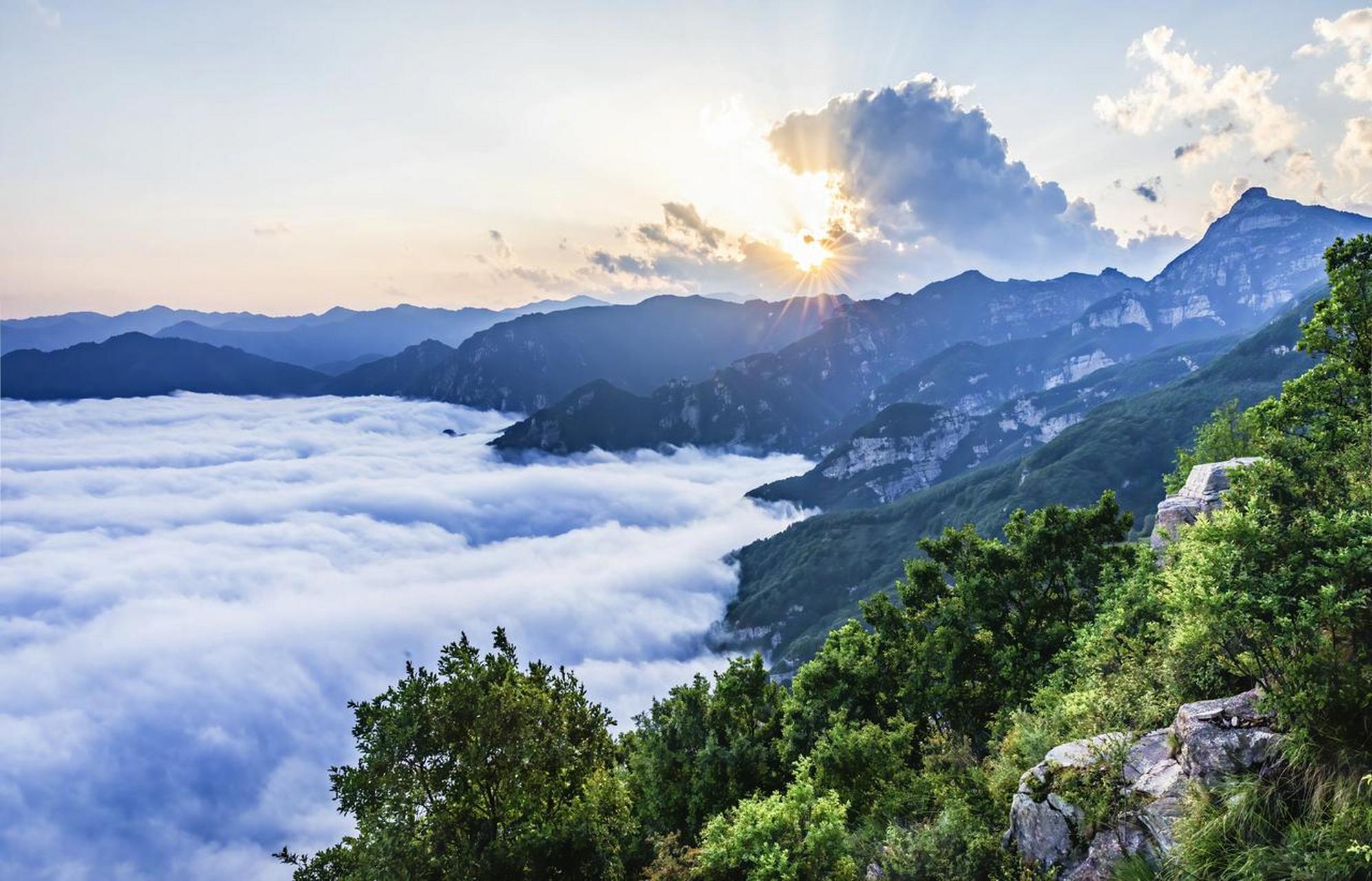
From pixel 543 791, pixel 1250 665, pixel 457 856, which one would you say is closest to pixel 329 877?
pixel 457 856

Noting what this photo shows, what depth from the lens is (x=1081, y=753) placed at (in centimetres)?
1714

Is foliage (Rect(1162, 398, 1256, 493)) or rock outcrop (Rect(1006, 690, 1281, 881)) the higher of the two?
foliage (Rect(1162, 398, 1256, 493))

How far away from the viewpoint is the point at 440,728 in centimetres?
1928

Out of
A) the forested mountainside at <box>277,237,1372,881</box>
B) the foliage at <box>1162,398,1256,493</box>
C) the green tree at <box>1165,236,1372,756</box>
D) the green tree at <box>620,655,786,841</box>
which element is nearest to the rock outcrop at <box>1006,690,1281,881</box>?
the forested mountainside at <box>277,237,1372,881</box>

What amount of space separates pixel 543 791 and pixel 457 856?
3144 mm

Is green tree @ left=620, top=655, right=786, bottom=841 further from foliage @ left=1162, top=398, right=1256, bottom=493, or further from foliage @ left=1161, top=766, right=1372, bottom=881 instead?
foliage @ left=1162, top=398, right=1256, bottom=493

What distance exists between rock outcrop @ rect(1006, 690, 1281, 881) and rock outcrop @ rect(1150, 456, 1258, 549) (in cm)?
2274

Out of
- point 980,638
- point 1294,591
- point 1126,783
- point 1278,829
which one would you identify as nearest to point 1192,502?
point 980,638

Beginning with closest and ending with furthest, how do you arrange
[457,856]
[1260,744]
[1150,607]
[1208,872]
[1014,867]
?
[1208,872] → [1260,744] → [1014,867] → [457,856] → [1150,607]

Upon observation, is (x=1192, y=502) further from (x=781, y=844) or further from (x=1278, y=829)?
(x=781, y=844)

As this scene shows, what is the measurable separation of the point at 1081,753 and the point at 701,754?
75.9 feet

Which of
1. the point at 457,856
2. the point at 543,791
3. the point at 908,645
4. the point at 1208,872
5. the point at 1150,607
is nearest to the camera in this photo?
the point at 1208,872

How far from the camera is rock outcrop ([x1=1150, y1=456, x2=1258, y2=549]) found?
113ft

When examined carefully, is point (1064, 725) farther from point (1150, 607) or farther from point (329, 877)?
point (329, 877)
